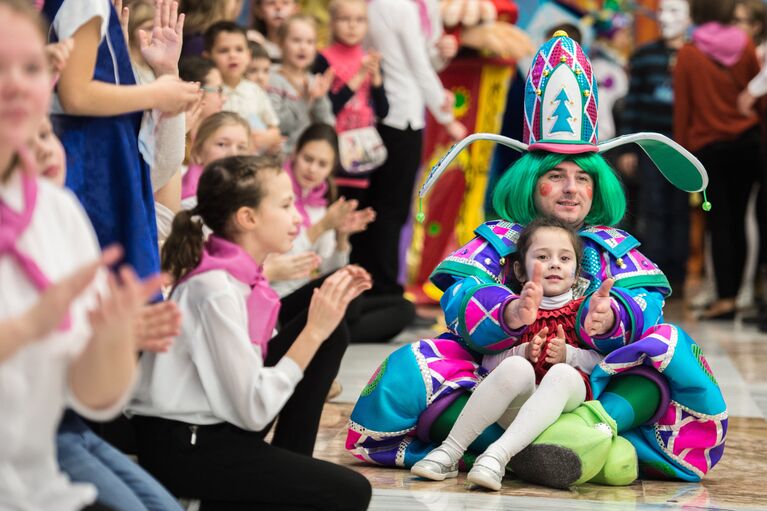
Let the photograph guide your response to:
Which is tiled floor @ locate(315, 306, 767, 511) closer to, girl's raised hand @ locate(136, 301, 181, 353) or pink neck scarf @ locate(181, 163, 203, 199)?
pink neck scarf @ locate(181, 163, 203, 199)

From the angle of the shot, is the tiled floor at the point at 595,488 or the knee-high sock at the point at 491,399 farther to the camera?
the knee-high sock at the point at 491,399

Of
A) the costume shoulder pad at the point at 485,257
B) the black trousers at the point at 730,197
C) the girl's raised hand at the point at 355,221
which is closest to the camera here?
the costume shoulder pad at the point at 485,257

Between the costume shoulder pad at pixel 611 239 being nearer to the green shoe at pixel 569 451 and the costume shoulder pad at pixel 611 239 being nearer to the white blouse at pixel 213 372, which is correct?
the green shoe at pixel 569 451

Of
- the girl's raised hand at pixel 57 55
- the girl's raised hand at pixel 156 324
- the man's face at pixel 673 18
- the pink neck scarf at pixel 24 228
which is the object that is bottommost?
the girl's raised hand at pixel 156 324

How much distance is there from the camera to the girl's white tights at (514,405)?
329cm

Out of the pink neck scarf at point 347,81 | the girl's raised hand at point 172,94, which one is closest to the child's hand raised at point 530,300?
the girl's raised hand at point 172,94

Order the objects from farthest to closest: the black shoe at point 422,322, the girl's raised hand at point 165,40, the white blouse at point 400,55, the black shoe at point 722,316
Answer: the black shoe at point 722,316
the black shoe at point 422,322
the white blouse at point 400,55
the girl's raised hand at point 165,40

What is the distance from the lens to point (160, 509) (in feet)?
8.04

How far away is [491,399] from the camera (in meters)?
3.35

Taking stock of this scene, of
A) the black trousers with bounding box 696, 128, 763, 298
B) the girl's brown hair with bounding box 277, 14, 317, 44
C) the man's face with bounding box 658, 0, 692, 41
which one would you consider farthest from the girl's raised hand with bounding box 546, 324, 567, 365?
the man's face with bounding box 658, 0, 692, 41

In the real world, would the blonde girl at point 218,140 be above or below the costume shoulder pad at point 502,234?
above

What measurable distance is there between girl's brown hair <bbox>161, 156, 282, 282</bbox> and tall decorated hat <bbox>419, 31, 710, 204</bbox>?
0.82 metres

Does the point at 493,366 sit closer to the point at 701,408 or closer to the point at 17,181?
the point at 701,408

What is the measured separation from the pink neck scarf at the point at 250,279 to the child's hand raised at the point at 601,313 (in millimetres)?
855
